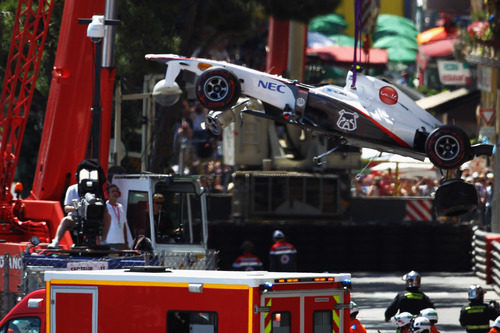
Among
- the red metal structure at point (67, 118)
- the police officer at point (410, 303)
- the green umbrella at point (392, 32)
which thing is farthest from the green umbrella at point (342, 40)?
the police officer at point (410, 303)

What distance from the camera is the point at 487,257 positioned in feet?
91.4

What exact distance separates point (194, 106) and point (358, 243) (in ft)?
62.8

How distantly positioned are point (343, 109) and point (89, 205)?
382 centimetres

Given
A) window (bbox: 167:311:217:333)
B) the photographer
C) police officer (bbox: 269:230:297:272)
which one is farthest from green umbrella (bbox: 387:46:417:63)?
window (bbox: 167:311:217:333)

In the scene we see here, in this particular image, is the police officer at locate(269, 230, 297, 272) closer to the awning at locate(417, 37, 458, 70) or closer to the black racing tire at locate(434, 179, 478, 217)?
the black racing tire at locate(434, 179, 478, 217)

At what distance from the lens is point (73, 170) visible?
20844 mm

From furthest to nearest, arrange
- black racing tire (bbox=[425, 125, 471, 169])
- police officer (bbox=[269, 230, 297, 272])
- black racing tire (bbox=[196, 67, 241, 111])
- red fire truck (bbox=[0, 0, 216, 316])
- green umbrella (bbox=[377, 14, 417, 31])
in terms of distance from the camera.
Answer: green umbrella (bbox=[377, 14, 417, 31])
police officer (bbox=[269, 230, 297, 272])
red fire truck (bbox=[0, 0, 216, 316])
black racing tire (bbox=[196, 67, 241, 111])
black racing tire (bbox=[425, 125, 471, 169])

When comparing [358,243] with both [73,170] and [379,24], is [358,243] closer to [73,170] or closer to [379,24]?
[73,170]

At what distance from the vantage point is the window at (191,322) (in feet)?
37.6

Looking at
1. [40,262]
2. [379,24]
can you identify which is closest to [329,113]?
[40,262]

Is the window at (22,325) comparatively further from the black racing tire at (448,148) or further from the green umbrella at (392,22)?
the green umbrella at (392,22)

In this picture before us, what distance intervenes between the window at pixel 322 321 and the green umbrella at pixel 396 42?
48.9 meters

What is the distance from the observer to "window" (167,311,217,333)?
11.5m

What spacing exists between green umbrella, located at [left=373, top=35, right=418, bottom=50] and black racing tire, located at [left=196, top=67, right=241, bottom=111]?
42056 millimetres
